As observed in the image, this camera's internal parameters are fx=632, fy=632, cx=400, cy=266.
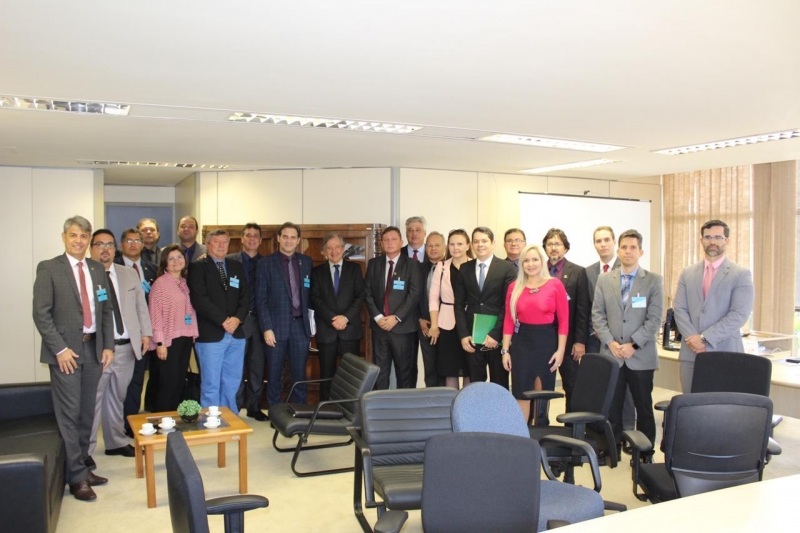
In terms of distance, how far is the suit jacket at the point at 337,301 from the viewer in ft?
20.6

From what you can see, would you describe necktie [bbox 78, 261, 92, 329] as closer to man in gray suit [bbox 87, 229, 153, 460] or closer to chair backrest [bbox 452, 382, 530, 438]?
man in gray suit [bbox 87, 229, 153, 460]

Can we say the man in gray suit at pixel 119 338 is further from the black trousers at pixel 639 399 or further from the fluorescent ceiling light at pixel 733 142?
the fluorescent ceiling light at pixel 733 142

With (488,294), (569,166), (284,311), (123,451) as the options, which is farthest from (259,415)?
(569,166)

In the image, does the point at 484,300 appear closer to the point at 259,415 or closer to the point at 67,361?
the point at 259,415

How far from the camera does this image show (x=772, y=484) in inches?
102

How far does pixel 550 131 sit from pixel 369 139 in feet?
5.39

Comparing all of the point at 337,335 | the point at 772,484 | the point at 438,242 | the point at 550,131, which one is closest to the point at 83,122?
the point at 337,335

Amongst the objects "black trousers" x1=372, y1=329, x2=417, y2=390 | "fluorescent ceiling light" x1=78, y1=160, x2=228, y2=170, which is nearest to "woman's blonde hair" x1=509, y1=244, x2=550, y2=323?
"black trousers" x1=372, y1=329, x2=417, y2=390

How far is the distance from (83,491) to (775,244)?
27.7 ft

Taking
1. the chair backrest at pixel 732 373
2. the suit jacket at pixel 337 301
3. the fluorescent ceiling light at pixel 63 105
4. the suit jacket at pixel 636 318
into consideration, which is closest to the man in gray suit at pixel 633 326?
the suit jacket at pixel 636 318

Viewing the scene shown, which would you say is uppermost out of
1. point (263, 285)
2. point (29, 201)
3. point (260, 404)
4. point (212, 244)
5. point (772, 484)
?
point (29, 201)

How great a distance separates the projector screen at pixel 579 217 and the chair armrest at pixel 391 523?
6.15 metres

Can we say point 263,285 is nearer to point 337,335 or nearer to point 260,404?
point 337,335

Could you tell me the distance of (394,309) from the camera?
6227mm
